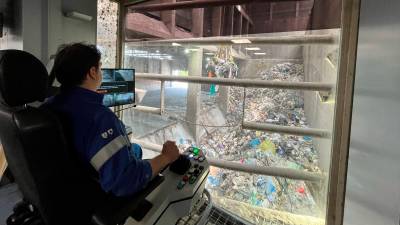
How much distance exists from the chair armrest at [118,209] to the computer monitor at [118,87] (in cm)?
141

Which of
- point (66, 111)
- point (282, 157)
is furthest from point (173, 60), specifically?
point (66, 111)

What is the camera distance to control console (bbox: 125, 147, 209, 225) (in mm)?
1306

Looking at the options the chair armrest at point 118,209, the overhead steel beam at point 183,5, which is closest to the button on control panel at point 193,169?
the chair armrest at point 118,209

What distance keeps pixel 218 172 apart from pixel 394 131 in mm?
1681

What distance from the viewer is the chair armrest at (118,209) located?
1.07 metres

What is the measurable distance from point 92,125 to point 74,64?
0.89 ft

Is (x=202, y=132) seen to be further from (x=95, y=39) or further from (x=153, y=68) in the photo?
(x=95, y=39)

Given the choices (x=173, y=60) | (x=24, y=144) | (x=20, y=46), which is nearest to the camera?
(x=24, y=144)

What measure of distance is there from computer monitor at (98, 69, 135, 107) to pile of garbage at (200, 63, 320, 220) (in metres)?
0.90

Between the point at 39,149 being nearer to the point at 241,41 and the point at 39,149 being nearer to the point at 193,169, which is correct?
the point at 193,169

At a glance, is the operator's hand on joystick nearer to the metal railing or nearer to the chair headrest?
the chair headrest

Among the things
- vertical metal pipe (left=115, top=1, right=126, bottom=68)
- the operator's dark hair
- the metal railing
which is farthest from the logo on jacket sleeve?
vertical metal pipe (left=115, top=1, right=126, bottom=68)

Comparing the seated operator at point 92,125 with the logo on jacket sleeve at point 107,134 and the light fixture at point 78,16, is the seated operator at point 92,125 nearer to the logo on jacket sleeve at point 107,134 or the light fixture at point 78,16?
the logo on jacket sleeve at point 107,134

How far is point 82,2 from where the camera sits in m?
2.77
